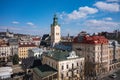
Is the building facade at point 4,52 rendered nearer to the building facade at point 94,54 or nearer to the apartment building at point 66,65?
the apartment building at point 66,65

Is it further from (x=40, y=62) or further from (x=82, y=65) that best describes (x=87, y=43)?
Result: (x=40, y=62)

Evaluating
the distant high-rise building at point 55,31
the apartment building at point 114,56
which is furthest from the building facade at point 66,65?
the distant high-rise building at point 55,31

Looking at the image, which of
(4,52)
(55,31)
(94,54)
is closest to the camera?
(94,54)

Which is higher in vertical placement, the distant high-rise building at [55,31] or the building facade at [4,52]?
the distant high-rise building at [55,31]

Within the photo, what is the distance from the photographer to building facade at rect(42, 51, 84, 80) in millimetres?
24266

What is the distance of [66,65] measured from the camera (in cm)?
2492

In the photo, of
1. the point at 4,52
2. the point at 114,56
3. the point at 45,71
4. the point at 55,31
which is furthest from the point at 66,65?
the point at 4,52

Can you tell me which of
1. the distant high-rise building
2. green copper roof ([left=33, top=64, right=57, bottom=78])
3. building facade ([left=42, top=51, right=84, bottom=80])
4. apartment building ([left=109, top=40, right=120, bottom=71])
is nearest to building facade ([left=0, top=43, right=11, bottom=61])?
the distant high-rise building

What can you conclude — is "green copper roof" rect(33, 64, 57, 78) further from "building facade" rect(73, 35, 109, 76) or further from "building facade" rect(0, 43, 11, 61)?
"building facade" rect(0, 43, 11, 61)

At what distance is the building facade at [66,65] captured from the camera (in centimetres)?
2427

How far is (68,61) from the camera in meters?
25.1

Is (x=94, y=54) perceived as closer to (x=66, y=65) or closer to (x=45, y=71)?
(x=66, y=65)

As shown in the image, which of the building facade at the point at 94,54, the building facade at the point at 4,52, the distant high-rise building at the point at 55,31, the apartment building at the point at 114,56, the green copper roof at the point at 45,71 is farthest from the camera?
the distant high-rise building at the point at 55,31

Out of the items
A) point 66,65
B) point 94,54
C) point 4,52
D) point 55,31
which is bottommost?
point 66,65
